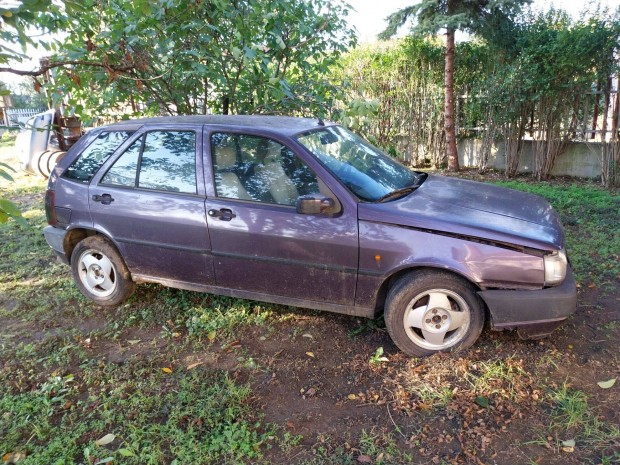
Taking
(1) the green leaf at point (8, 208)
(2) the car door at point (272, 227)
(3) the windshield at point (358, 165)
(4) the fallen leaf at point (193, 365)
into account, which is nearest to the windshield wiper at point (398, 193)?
(3) the windshield at point (358, 165)

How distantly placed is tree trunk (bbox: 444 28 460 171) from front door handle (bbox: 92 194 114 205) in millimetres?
7876

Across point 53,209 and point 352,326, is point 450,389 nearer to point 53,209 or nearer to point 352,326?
point 352,326

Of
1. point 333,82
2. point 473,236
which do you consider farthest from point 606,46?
point 473,236

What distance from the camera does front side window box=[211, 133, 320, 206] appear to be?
3408 mm

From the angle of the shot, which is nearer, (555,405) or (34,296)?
(555,405)

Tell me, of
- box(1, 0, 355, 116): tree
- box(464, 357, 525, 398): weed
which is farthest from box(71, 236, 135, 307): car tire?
box(464, 357, 525, 398): weed

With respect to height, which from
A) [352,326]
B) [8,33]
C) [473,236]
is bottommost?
[352,326]

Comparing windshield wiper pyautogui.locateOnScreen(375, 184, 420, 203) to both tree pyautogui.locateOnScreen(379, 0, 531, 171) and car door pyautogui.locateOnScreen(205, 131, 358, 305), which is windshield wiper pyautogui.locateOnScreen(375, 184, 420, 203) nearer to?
car door pyautogui.locateOnScreen(205, 131, 358, 305)

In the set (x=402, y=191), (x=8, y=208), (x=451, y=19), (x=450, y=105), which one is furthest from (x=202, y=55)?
(x=450, y=105)

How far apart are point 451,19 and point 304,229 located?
7.35 meters

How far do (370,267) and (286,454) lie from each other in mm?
1316

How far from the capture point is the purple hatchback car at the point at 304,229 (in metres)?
3.05

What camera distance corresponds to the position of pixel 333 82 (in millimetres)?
6344

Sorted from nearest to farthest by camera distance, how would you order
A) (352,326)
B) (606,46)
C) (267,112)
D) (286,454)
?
(286,454), (352,326), (267,112), (606,46)
